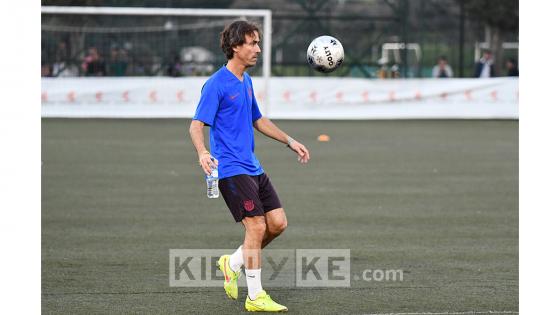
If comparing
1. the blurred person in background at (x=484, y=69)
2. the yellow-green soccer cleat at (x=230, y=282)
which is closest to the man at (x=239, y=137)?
the yellow-green soccer cleat at (x=230, y=282)

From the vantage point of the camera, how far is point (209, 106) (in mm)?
7898

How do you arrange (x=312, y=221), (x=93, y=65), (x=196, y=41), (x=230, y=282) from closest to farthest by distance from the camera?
(x=230, y=282)
(x=312, y=221)
(x=93, y=65)
(x=196, y=41)

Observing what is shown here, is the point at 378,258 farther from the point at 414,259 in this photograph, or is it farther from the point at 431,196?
the point at 431,196

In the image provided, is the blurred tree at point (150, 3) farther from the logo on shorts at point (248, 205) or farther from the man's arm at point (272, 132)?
the logo on shorts at point (248, 205)

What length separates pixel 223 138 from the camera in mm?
8031

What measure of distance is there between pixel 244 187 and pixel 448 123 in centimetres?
2294

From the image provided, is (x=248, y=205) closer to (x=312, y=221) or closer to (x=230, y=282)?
(x=230, y=282)

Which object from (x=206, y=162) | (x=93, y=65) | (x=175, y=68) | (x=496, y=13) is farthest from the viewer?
(x=496, y=13)

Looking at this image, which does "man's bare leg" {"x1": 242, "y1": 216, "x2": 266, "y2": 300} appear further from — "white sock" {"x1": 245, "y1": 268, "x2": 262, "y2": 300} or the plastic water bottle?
the plastic water bottle

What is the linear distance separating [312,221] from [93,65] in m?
20.0

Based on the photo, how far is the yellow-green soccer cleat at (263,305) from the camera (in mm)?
8023

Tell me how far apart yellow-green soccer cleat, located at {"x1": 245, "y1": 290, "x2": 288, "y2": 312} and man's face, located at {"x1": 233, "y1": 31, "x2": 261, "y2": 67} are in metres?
1.66

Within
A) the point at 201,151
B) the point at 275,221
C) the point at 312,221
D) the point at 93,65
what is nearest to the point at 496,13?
the point at 93,65

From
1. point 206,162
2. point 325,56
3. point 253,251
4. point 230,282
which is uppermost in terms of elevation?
point 325,56
